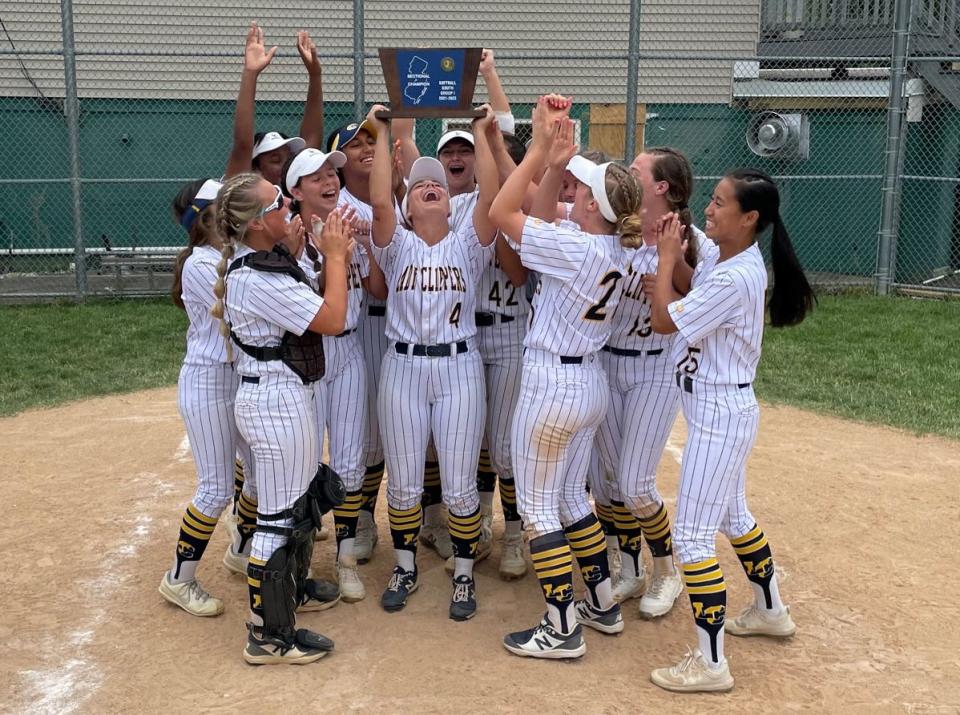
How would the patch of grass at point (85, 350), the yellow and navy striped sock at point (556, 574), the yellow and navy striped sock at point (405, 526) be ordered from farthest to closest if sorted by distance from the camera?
the patch of grass at point (85, 350), the yellow and navy striped sock at point (405, 526), the yellow and navy striped sock at point (556, 574)

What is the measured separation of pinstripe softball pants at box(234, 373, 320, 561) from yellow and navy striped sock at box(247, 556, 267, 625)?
0.03 meters

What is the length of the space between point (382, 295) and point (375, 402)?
0.54 m

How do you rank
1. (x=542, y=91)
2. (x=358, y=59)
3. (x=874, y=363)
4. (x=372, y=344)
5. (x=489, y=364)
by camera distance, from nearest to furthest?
1. (x=489, y=364)
2. (x=372, y=344)
3. (x=874, y=363)
4. (x=358, y=59)
5. (x=542, y=91)

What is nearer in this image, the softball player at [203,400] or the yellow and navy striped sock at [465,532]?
the softball player at [203,400]

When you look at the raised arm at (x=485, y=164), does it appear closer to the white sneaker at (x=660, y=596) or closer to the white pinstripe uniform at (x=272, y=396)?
the white pinstripe uniform at (x=272, y=396)

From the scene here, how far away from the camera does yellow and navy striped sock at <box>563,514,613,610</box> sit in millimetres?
3996

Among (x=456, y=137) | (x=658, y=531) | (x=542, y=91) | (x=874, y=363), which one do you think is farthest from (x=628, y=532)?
(x=542, y=91)

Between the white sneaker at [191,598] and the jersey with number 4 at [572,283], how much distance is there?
175cm

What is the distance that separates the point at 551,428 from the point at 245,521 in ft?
5.46

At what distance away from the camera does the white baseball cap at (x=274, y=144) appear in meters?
4.76

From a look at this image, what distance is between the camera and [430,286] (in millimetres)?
4117

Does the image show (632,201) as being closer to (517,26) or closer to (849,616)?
(849,616)

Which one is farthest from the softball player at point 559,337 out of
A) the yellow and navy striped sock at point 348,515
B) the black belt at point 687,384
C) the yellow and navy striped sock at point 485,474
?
the yellow and navy striped sock at point 485,474

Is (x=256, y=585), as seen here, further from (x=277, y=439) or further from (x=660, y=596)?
(x=660, y=596)
